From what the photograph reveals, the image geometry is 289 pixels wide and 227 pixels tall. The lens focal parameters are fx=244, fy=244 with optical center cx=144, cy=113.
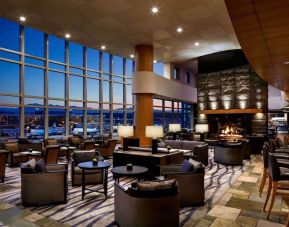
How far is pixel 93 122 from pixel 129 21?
6281mm

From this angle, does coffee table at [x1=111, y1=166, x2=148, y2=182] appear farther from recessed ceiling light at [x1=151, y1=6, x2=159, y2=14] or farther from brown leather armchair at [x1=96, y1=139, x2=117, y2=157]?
recessed ceiling light at [x1=151, y1=6, x2=159, y2=14]

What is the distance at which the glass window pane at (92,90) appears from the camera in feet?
40.9

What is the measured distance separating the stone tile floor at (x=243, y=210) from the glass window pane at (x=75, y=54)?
30.4 feet

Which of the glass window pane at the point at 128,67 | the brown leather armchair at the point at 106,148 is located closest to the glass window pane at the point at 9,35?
the brown leather armchair at the point at 106,148

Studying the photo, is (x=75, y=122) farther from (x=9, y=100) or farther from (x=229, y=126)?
(x=229, y=126)

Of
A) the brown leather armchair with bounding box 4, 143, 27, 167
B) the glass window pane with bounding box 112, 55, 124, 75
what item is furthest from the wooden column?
the brown leather armchair with bounding box 4, 143, 27, 167

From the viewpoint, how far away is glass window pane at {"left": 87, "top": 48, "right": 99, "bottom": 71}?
12.5m

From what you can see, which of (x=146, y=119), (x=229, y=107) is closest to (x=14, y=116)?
(x=146, y=119)

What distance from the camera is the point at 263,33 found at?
3.91 metres

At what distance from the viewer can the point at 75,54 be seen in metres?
12.0

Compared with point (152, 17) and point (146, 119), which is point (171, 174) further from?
point (146, 119)

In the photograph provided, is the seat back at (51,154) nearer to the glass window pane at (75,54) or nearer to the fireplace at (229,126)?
the glass window pane at (75,54)

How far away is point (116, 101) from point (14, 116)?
5.60 meters

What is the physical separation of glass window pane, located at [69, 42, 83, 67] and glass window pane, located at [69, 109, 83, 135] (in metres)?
2.34
